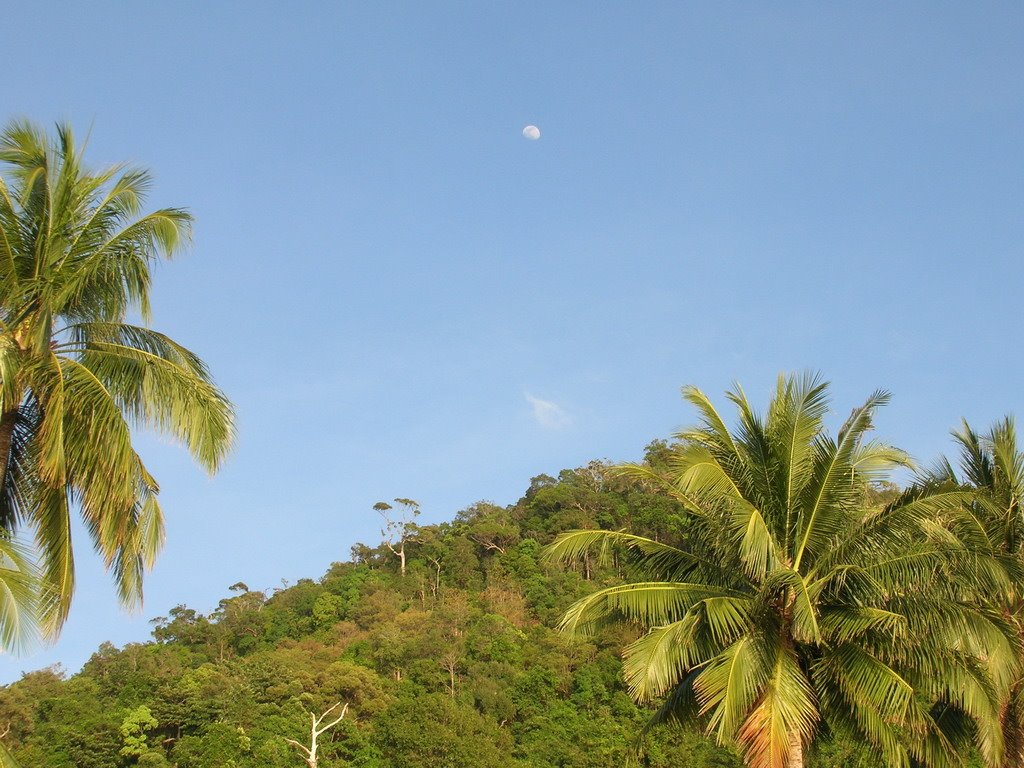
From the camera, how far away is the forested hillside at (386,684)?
41312 mm

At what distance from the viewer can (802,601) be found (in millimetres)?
10742

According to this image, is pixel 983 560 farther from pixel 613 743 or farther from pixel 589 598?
pixel 613 743

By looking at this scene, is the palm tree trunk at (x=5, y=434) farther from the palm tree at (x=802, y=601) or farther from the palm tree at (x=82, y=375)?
the palm tree at (x=802, y=601)

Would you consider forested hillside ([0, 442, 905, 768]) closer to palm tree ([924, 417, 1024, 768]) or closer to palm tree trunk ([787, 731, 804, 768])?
palm tree ([924, 417, 1024, 768])

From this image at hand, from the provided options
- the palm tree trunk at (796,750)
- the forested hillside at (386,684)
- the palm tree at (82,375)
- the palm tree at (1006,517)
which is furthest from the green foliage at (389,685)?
the palm tree at (82,375)

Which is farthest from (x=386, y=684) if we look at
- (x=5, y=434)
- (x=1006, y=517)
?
(x=5, y=434)

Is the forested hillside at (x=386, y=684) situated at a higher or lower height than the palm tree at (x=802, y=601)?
higher

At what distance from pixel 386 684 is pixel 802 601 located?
4182 cm

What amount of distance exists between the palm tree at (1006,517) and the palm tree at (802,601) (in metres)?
1.02

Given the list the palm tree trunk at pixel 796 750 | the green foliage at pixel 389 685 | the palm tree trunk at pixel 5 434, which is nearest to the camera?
the palm tree trunk at pixel 5 434

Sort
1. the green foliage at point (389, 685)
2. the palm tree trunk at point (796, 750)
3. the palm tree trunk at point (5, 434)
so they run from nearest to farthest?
the palm tree trunk at point (5, 434) → the palm tree trunk at point (796, 750) → the green foliage at point (389, 685)

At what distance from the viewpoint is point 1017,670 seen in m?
12.5

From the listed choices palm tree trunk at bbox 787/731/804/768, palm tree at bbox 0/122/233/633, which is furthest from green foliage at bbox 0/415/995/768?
palm tree at bbox 0/122/233/633

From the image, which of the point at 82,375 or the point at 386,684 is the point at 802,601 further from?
the point at 386,684
